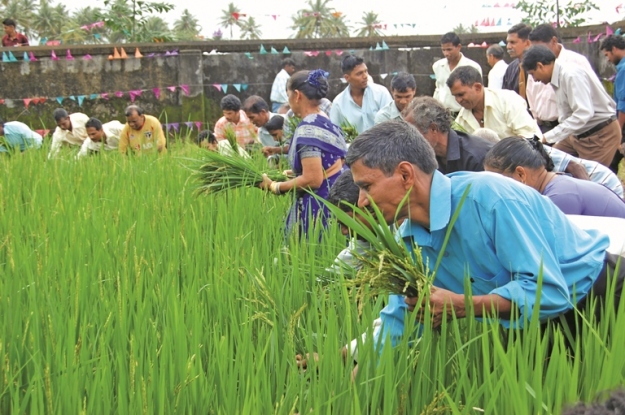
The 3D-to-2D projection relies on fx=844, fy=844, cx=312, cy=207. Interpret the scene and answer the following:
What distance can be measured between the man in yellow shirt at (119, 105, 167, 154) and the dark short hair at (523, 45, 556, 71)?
3.46m

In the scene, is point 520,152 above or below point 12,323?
above

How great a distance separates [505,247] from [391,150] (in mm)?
351

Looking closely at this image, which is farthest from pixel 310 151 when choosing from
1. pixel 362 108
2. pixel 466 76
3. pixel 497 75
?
pixel 497 75

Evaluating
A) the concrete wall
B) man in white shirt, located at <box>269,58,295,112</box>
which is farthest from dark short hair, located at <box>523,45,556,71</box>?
the concrete wall

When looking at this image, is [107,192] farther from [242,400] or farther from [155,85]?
[155,85]

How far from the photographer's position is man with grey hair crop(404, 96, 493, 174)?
11.6ft

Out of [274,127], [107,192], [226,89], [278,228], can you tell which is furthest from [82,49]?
[278,228]

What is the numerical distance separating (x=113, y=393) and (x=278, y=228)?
1939 mm

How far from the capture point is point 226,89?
1044 centimetres

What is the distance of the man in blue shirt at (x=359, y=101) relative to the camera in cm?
551

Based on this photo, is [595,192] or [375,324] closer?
[375,324]

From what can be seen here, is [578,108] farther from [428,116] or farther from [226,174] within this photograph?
[226,174]

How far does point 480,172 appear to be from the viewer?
202 centimetres

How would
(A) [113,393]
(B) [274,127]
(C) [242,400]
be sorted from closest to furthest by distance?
(C) [242,400] → (A) [113,393] → (B) [274,127]
